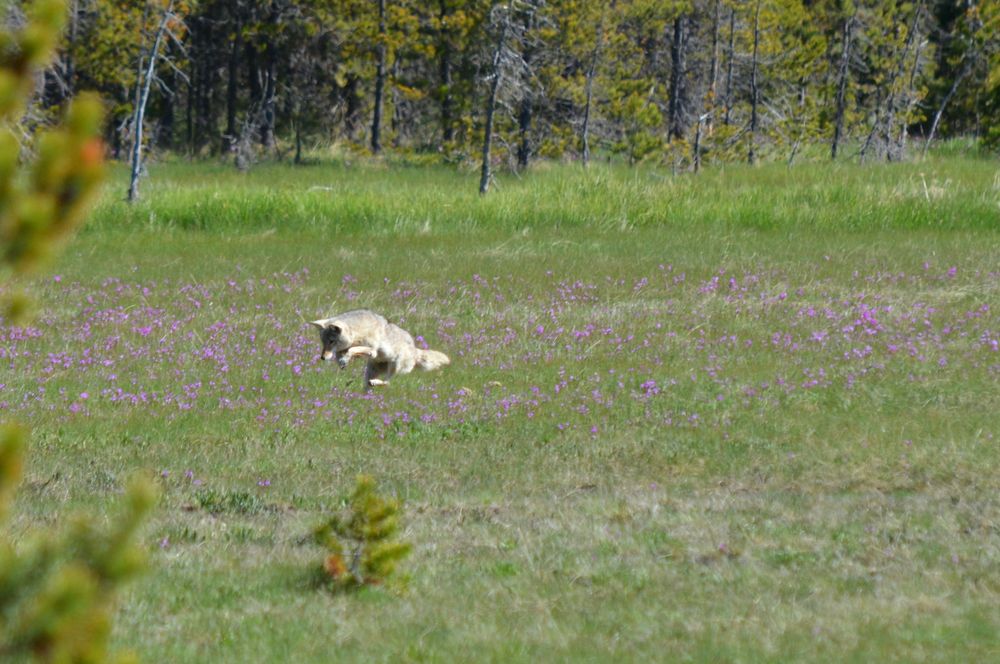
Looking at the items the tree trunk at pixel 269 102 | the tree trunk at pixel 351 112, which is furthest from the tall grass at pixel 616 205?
the tree trunk at pixel 351 112

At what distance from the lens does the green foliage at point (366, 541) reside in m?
7.26

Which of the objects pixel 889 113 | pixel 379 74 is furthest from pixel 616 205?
pixel 379 74

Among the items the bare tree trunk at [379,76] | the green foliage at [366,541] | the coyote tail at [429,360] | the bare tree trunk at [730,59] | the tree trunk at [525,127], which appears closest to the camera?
the green foliage at [366,541]

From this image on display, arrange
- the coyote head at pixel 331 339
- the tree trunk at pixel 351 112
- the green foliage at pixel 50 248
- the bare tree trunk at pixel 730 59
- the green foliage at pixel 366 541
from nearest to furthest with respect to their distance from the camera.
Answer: the green foliage at pixel 50 248 → the green foliage at pixel 366 541 → the coyote head at pixel 331 339 → the bare tree trunk at pixel 730 59 → the tree trunk at pixel 351 112

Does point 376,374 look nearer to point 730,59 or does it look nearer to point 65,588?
point 65,588

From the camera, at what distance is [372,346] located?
40.7 ft

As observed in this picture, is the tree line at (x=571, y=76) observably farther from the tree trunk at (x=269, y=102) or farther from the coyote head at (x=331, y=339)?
the coyote head at (x=331, y=339)

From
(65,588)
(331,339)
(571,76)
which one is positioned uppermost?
(571,76)

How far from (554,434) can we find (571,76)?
3757 cm

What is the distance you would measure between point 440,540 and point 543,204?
801 inches

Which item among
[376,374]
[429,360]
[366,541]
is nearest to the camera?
[366,541]

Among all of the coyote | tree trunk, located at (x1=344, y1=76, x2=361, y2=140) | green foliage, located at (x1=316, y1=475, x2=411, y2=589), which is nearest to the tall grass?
the coyote

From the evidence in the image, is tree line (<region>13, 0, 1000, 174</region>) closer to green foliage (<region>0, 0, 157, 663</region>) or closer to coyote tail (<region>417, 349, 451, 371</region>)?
coyote tail (<region>417, 349, 451, 371</region>)

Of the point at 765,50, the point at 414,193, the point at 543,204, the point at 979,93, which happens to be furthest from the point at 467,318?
the point at 979,93
